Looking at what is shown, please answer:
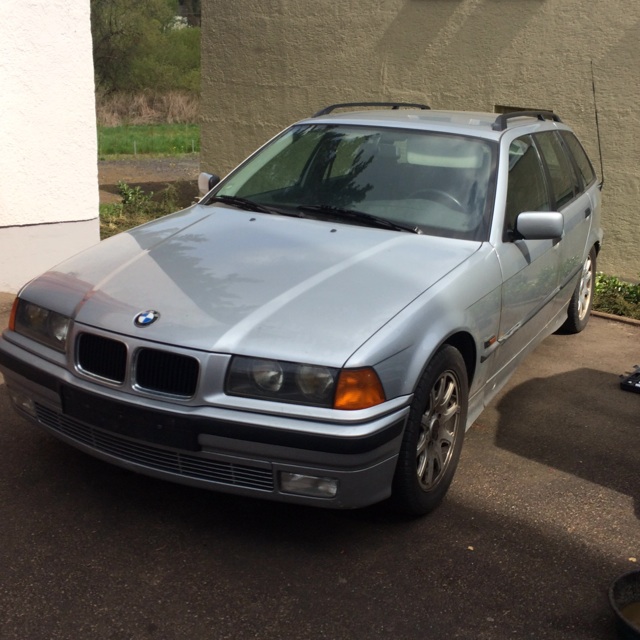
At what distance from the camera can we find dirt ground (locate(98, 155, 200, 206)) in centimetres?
1536

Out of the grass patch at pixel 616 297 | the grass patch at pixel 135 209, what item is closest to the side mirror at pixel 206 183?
the grass patch at pixel 616 297

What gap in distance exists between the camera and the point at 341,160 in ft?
16.4

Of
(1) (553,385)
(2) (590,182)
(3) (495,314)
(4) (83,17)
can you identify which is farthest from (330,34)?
(3) (495,314)

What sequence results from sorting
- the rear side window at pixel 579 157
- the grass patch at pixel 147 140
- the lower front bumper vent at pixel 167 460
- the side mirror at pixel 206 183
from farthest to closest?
the grass patch at pixel 147 140, the rear side window at pixel 579 157, the side mirror at pixel 206 183, the lower front bumper vent at pixel 167 460

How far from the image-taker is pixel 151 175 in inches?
742

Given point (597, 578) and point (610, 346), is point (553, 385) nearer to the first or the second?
point (610, 346)

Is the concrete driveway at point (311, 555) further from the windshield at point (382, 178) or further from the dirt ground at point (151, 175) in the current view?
the dirt ground at point (151, 175)

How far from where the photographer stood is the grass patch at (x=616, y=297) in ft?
26.1

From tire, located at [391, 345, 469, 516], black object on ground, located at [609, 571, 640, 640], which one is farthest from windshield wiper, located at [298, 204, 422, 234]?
black object on ground, located at [609, 571, 640, 640]

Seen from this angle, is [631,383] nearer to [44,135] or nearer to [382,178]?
[382,178]

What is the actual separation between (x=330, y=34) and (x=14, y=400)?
7.53 metres

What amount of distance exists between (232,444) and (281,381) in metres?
0.30

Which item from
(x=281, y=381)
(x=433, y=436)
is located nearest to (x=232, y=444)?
(x=281, y=381)

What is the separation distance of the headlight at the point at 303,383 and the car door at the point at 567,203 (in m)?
2.65
